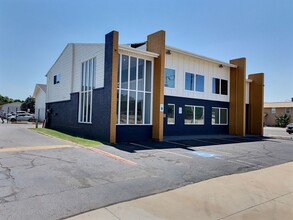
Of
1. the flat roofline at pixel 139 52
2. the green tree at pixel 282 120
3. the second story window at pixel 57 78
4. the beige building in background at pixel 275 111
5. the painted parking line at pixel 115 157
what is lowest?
the painted parking line at pixel 115 157

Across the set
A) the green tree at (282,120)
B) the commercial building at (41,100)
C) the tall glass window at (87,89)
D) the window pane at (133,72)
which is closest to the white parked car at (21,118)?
the commercial building at (41,100)

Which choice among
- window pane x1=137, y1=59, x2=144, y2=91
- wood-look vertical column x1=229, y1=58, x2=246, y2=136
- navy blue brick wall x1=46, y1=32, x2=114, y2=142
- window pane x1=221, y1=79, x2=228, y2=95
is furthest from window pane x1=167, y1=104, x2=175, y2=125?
wood-look vertical column x1=229, y1=58, x2=246, y2=136

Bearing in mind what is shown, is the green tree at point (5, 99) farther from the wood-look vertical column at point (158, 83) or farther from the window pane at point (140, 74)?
the wood-look vertical column at point (158, 83)

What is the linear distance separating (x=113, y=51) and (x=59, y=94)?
A: 1149 cm

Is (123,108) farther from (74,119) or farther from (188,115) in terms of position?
(188,115)

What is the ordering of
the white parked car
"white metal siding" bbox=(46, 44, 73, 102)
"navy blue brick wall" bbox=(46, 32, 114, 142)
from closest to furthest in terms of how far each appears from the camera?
"navy blue brick wall" bbox=(46, 32, 114, 142)
"white metal siding" bbox=(46, 44, 73, 102)
the white parked car

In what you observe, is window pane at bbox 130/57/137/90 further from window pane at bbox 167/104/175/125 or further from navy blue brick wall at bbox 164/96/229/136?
window pane at bbox 167/104/175/125

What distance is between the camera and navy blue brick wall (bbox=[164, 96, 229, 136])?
18531 millimetres

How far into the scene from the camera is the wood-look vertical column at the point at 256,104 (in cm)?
2423

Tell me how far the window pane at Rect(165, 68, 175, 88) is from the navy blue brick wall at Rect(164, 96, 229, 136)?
1.03 m

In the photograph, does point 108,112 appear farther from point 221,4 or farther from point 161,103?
point 221,4

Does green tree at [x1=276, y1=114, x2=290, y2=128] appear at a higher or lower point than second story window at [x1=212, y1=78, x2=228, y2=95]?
lower

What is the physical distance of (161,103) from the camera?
15.5 m

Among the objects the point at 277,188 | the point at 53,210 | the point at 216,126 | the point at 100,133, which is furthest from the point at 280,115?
the point at 53,210
